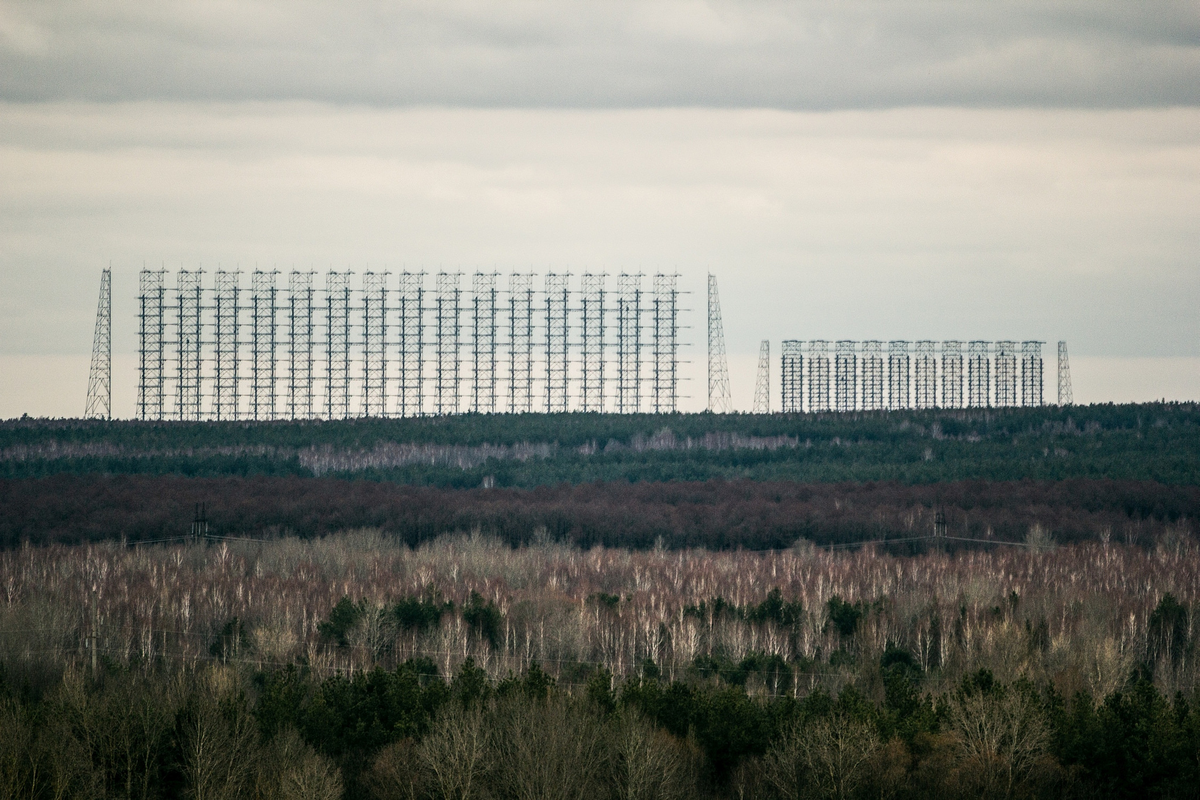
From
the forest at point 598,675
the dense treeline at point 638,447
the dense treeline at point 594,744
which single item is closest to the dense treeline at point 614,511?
the forest at point 598,675

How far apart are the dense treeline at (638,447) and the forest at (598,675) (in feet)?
106

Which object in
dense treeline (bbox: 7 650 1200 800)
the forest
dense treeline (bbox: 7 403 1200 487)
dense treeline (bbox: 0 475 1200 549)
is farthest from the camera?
dense treeline (bbox: 7 403 1200 487)

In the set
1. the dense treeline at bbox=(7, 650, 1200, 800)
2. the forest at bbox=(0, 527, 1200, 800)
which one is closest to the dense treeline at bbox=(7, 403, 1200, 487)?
the forest at bbox=(0, 527, 1200, 800)

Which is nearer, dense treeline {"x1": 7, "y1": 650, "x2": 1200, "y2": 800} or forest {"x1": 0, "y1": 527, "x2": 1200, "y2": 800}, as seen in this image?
dense treeline {"x1": 7, "y1": 650, "x2": 1200, "y2": 800}

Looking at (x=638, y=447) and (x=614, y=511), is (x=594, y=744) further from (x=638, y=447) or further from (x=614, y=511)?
(x=638, y=447)

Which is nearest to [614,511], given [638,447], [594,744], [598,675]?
[638,447]

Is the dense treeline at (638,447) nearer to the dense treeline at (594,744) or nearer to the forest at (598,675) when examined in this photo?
the forest at (598,675)

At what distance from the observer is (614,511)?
114 meters

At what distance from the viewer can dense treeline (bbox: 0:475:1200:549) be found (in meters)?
105

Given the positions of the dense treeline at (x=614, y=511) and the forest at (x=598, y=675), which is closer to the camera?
the forest at (x=598, y=675)

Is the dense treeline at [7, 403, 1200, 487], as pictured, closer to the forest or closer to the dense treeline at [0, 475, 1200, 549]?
the dense treeline at [0, 475, 1200, 549]

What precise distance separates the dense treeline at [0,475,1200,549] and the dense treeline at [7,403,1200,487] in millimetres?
8817

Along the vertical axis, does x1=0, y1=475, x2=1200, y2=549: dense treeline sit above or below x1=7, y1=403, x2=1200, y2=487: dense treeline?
below

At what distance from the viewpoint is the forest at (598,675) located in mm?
42406
